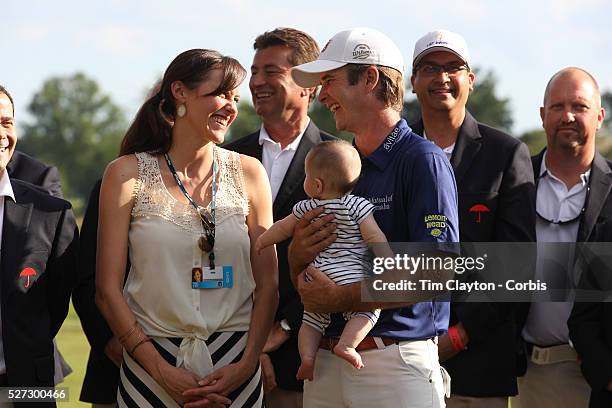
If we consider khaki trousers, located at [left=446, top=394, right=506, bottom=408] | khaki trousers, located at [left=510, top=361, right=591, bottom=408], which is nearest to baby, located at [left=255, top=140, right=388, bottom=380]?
khaki trousers, located at [left=446, top=394, right=506, bottom=408]

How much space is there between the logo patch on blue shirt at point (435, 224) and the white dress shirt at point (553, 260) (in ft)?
7.04

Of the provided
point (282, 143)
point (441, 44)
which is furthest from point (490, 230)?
point (282, 143)

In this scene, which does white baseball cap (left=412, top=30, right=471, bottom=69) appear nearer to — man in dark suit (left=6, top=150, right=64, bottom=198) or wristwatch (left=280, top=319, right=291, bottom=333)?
wristwatch (left=280, top=319, right=291, bottom=333)

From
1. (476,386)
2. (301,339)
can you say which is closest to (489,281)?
(476,386)

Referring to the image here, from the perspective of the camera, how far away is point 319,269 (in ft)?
15.9

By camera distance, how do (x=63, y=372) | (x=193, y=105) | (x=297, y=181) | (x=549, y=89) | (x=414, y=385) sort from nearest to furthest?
1. (x=414, y=385)
2. (x=193, y=105)
3. (x=63, y=372)
4. (x=297, y=181)
5. (x=549, y=89)

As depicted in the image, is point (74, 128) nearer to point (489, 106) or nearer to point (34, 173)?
point (489, 106)

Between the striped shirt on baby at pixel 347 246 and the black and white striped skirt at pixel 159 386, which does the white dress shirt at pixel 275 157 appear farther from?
the striped shirt on baby at pixel 347 246

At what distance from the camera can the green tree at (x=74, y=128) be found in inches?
4926

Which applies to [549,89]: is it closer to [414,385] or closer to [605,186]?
[605,186]

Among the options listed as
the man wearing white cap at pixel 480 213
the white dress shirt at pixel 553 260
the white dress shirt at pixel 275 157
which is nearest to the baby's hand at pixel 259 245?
the white dress shirt at pixel 275 157

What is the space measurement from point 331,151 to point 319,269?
0.55m

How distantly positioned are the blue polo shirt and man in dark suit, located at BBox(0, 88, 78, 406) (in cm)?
154

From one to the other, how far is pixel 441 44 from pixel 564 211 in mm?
1334
